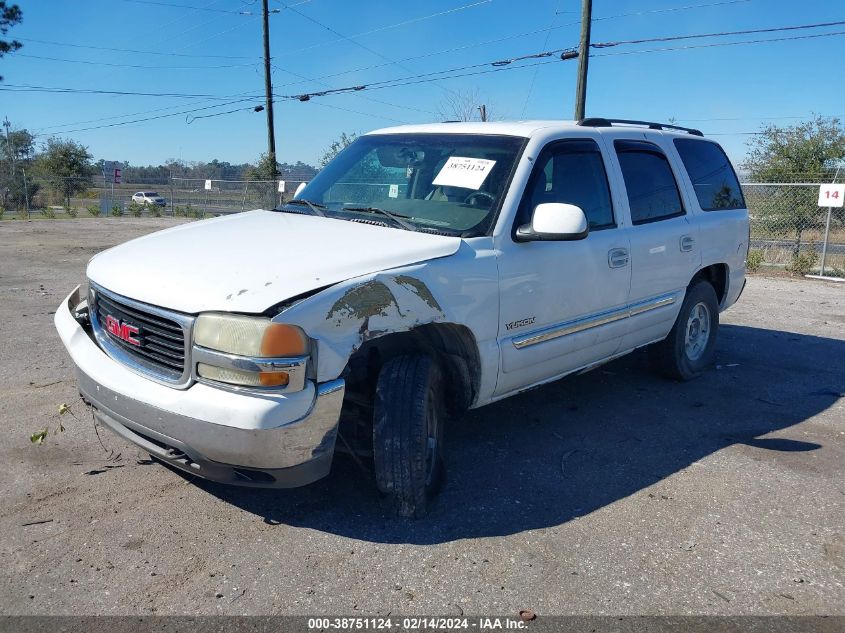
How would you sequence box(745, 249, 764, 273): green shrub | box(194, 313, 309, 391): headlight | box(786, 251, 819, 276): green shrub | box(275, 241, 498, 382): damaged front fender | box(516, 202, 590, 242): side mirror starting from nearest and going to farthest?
box(194, 313, 309, 391): headlight
box(275, 241, 498, 382): damaged front fender
box(516, 202, 590, 242): side mirror
box(786, 251, 819, 276): green shrub
box(745, 249, 764, 273): green shrub

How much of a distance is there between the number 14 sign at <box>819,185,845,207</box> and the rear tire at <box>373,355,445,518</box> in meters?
11.5

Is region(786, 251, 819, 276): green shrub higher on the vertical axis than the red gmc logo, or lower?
lower

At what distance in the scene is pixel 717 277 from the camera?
6.08 meters

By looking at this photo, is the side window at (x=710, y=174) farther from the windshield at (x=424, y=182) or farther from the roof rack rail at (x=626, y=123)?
the windshield at (x=424, y=182)

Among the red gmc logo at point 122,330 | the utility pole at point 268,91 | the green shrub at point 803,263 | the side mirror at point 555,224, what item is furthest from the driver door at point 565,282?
the utility pole at point 268,91

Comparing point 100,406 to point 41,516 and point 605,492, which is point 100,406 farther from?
point 605,492

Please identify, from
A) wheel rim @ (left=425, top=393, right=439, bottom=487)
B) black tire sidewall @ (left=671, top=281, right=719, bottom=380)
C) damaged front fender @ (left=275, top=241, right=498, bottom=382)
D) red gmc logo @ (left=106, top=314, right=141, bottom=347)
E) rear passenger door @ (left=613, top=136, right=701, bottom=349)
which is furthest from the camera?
black tire sidewall @ (left=671, top=281, right=719, bottom=380)

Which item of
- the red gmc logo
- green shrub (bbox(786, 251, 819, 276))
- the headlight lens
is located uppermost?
the headlight lens

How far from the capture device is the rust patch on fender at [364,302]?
2963mm

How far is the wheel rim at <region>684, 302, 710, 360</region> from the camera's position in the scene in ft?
19.1

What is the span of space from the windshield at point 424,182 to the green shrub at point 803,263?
11107 mm

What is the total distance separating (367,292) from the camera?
3.07m

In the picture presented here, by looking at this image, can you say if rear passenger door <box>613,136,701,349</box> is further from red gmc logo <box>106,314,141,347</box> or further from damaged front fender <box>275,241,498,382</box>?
red gmc logo <box>106,314,141,347</box>

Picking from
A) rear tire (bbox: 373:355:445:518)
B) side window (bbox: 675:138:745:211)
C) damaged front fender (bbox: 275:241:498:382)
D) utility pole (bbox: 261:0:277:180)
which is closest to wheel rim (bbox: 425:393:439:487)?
rear tire (bbox: 373:355:445:518)
